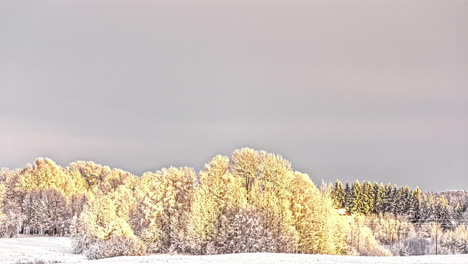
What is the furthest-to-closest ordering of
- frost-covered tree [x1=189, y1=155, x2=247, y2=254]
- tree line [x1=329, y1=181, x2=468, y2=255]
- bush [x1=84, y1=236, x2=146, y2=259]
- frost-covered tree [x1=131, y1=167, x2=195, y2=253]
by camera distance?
tree line [x1=329, y1=181, x2=468, y2=255] < frost-covered tree [x1=131, y1=167, x2=195, y2=253] < frost-covered tree [x1=189, y1=155, x2=247, y2=254] < bush [x1=84, y1=236, x2=146, y2=259]

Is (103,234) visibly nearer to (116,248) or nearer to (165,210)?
(116,248)

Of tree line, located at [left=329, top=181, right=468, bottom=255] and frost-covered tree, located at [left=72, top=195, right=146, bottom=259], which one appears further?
tree line, located at [left=329, top=181, right=468, bottom=255]

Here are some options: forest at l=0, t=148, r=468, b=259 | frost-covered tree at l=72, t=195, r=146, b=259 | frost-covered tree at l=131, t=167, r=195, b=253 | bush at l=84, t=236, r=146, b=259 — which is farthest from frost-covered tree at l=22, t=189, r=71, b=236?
bush at l=84, t=236, r=146, b=259

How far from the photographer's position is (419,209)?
19375 cm

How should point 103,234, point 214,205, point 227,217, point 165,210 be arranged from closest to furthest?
point 227,217
point 214,205
point 103,234
point 165,210

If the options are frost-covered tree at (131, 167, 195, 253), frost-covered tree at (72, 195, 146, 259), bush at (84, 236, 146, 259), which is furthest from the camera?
frost-covered tree at (131, 167, 195, 253)

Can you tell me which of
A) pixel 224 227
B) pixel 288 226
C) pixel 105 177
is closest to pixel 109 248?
pixel 224 227

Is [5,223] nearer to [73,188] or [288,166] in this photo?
[73,188]

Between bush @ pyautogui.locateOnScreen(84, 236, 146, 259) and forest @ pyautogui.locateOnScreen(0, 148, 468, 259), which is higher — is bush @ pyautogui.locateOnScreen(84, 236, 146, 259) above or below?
below

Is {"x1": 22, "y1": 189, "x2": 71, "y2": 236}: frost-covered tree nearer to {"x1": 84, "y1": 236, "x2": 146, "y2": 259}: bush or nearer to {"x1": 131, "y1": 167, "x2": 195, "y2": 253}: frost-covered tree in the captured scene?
{"x1": 131, "y1": 167, "x2": 195, "y2": 253}: frost-covered tree

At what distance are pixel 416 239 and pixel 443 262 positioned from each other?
71.9m

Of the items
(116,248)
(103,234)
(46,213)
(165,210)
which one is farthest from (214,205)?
(46,213)

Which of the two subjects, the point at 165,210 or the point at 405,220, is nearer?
the point at 165,210

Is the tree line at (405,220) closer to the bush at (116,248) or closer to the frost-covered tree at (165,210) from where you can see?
the frost-covered tree at (165,210)
